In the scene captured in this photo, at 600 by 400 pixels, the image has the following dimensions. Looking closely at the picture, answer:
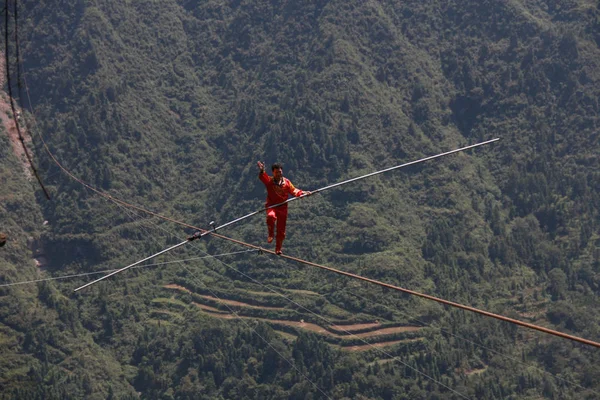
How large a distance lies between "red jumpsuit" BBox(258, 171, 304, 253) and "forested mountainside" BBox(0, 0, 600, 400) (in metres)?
40.8

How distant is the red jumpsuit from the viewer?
19.2 m

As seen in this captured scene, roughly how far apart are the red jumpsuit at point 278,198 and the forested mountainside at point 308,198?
1605 inches

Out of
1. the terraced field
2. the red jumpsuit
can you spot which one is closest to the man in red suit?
the red jumpsuit

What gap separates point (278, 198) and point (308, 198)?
185ft

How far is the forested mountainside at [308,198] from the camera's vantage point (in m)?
62.3

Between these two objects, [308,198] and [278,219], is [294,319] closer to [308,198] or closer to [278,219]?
[308,198]

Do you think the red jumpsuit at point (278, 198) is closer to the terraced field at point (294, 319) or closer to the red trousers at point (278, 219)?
the red trousers at point (278, 219)

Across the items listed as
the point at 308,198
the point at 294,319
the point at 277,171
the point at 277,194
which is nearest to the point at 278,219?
the point at 277,194

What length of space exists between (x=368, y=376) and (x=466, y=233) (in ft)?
51.9

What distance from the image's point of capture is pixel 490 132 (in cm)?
8594

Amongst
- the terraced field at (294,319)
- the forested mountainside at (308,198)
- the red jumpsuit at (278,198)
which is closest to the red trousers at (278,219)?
the red jumpsuit at (278,198)

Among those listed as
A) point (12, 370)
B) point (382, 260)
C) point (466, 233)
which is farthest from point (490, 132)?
point (12, 370)

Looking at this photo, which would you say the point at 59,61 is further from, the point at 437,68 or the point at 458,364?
the point at 458,364

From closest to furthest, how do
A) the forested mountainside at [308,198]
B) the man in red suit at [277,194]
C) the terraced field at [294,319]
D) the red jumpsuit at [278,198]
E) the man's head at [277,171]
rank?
the man's head at [277,171] → the man in red suit at [277,194] → the red jumpsuit at [278,198] → the forested mountainside at [308,198] → the terraced field at [294,319]
